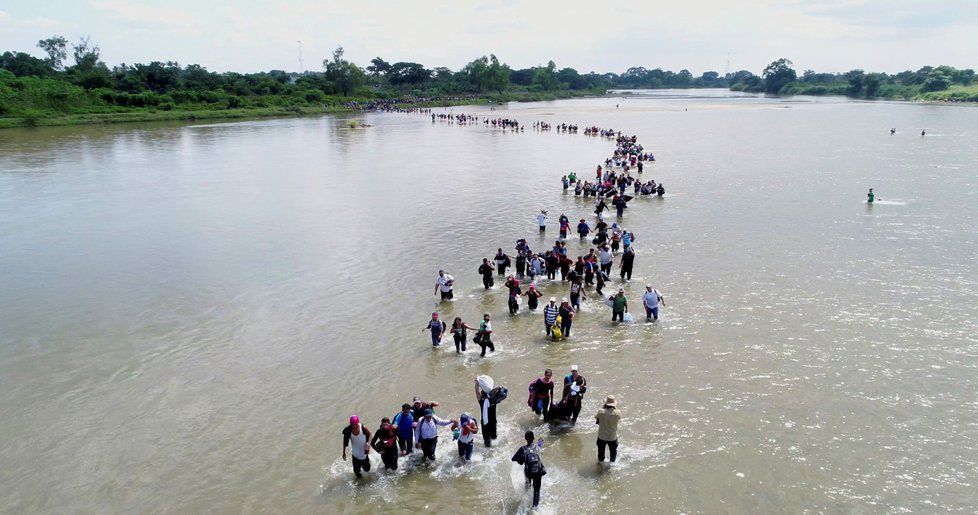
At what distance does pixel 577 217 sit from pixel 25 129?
76185 mm

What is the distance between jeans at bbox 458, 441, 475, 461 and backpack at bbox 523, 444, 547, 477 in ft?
4.98

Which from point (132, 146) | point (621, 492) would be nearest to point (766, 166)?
point (621, 492)

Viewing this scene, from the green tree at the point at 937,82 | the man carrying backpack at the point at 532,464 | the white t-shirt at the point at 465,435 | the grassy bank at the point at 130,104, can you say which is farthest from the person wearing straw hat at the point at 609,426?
the green tree at the point at 937,82

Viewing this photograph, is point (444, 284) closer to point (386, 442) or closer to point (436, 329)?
point (436, 329)

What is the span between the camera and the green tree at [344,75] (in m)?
140

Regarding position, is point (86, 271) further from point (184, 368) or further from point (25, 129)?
point (25, 129)

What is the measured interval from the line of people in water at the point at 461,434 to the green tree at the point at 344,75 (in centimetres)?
13976

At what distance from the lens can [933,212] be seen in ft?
96.6

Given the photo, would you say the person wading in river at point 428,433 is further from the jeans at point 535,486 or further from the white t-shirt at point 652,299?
the white t-shirt at point 652,299

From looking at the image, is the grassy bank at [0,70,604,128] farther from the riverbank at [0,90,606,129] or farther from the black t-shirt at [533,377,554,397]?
the black t-shirt at [533,377,554,397]

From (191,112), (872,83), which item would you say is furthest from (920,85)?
(191,112)

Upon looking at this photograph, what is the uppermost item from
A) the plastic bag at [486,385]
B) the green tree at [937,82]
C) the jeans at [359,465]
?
the green tree at [937,82]

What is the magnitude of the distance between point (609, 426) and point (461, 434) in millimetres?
2567

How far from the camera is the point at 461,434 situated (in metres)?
10.6
